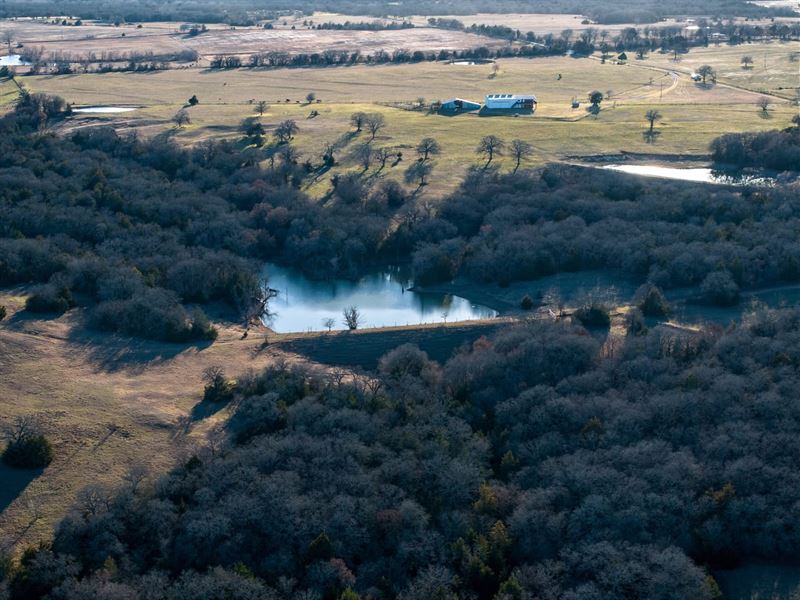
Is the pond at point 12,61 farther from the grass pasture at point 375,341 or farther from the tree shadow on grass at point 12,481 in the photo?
the tree shadow on grass at point 12,481

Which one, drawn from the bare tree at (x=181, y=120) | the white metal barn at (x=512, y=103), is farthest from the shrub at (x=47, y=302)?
the white metal barn at (x=512, y=103)

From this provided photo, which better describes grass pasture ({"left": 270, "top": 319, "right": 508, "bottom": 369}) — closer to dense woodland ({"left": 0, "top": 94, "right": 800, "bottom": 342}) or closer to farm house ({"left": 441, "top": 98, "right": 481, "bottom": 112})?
dense woodland ({"left": 0, "top": 94, "right": 800, "bottom": 342})

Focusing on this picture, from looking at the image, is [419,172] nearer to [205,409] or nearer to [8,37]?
[205,409]

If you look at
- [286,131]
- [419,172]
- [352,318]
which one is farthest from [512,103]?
[352,318]

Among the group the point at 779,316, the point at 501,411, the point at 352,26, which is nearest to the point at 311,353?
the point at 501,411

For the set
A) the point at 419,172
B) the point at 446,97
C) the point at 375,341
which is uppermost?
the point at 446,97

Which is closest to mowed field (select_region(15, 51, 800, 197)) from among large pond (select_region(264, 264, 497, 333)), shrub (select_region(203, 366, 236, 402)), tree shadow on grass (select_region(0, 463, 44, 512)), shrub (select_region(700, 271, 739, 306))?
large pond (select_region(264, 264, 497, 333))

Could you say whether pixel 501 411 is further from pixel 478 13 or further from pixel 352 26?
pixel 478 13
